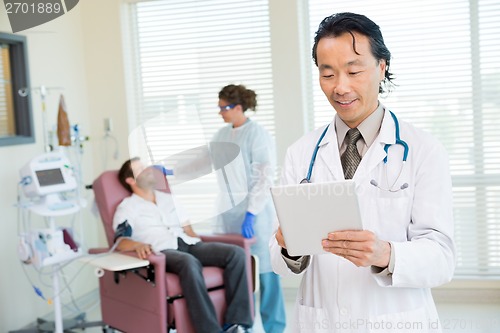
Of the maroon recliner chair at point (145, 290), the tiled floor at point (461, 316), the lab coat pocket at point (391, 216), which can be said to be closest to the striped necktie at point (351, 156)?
the lab coat pocket at point (391, 216)

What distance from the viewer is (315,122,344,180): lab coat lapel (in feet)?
4.63

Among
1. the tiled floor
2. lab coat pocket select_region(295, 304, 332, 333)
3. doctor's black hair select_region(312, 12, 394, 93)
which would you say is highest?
doctor's black hair select_region(312, 12, 394, 93)

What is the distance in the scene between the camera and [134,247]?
3133mm

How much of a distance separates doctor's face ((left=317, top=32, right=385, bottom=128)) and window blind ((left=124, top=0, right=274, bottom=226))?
2.81 m

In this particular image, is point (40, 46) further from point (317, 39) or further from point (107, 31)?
point (317, 39)

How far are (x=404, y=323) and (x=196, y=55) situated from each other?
131 inches

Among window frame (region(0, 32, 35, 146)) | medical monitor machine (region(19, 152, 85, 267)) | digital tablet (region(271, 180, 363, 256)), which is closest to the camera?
digital tablet (region(271, 180, 363, 256))

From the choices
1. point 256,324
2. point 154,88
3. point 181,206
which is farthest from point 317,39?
point 154,88

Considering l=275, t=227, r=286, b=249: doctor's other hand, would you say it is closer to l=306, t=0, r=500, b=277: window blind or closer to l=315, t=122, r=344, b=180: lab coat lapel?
l=315, t=122, r=344, b=180: lab coat lapel

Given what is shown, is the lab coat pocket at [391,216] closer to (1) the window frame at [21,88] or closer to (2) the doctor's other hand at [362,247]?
(2) the doctor's other hand at [362,247]

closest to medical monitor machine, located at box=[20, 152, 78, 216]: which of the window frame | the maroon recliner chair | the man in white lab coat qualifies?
the maroon recliner chair

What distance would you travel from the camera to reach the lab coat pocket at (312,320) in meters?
1.37

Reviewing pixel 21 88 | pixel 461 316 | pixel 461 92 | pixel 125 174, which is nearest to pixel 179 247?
pixel 125 174

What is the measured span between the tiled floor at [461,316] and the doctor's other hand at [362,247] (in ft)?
8.00
